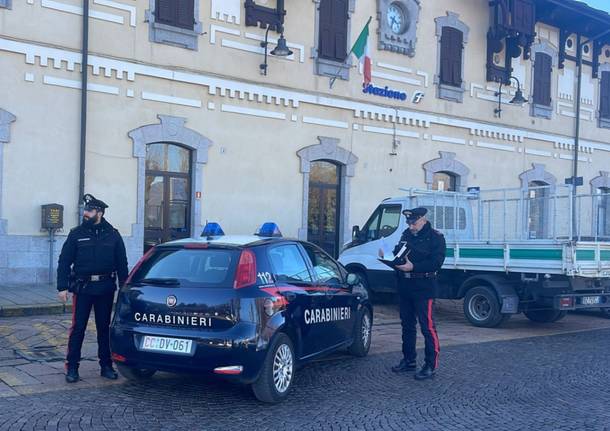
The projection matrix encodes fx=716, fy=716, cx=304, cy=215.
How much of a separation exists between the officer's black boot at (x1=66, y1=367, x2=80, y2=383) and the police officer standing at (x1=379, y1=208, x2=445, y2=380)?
3414mm

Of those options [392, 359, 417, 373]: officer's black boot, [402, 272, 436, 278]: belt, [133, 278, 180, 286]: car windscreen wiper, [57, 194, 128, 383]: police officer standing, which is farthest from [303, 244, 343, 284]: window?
[57, 194, 128, 383]: police officer standing

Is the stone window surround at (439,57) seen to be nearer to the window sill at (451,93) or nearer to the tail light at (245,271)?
the window sill at (451,93)

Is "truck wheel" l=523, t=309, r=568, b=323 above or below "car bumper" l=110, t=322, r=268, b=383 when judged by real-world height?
below

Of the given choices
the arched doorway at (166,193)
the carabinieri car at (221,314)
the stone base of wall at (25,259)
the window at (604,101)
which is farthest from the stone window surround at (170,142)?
the window at (604,101)

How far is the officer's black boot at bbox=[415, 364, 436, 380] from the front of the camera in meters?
7.72

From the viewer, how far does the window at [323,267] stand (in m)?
7.84

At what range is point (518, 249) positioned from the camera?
37.4ft

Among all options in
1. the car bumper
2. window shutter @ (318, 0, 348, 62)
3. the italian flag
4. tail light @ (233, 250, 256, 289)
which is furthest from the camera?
window shutter @ (318, 0, 348, 62)

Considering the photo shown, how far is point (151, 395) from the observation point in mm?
6758

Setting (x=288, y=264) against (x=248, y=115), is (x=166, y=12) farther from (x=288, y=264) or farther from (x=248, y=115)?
(x=288, y=264)

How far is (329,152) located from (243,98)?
2.60 m

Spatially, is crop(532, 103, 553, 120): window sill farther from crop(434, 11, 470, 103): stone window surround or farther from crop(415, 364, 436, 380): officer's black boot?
crop(415, 364, 436, 380): officer's black boot

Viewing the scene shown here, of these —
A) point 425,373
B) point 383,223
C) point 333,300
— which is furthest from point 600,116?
point 333,300

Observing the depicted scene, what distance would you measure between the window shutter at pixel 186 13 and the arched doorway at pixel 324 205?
4.36 meters
